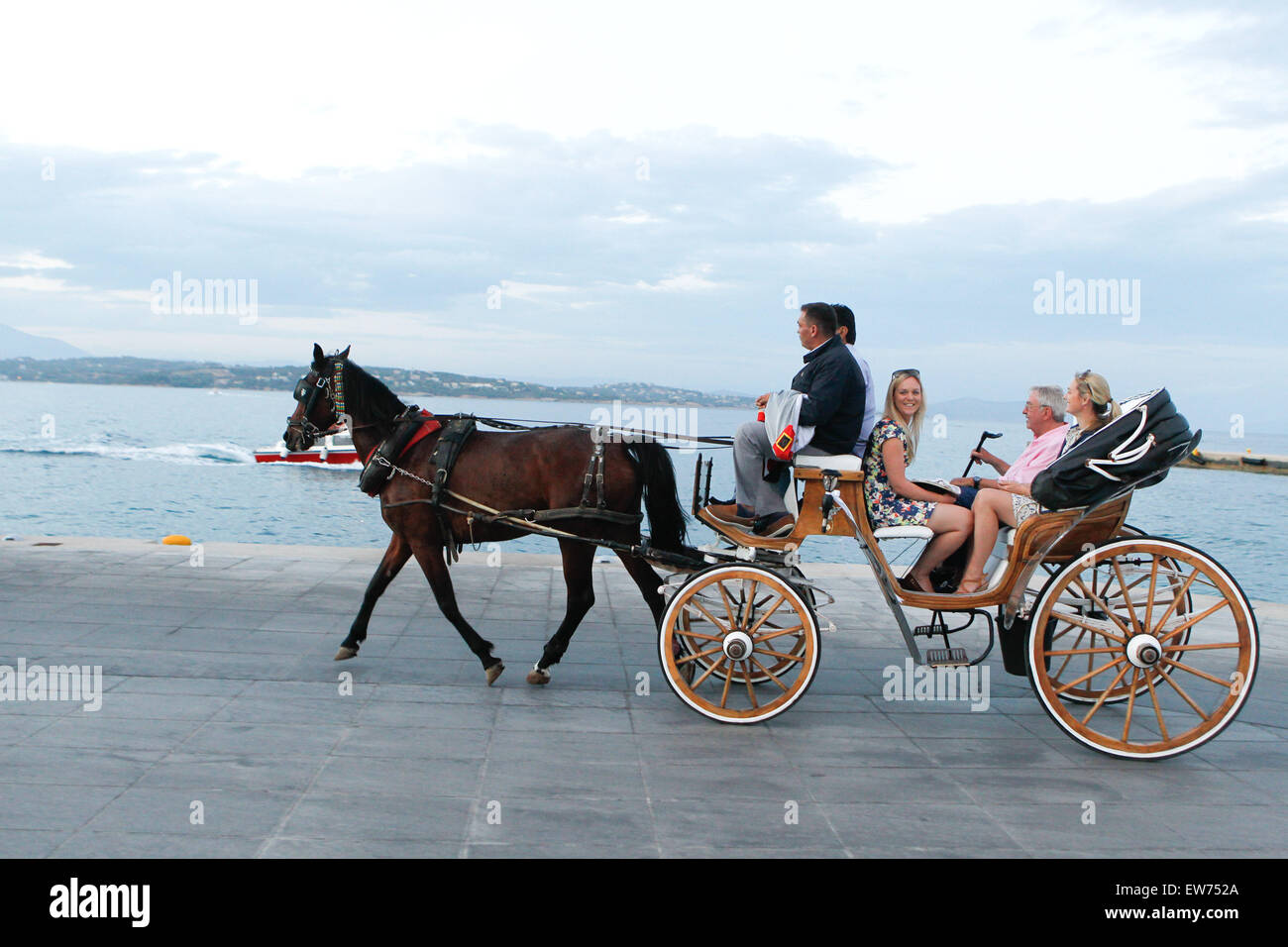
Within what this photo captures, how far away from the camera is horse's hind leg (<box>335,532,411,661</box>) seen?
6.04m

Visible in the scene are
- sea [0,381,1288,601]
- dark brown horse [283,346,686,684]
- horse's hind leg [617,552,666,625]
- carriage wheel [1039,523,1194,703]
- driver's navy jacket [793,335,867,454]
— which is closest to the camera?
carriage wheel [1039,523,1194,703]

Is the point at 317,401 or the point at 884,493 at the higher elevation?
the point at 317,401

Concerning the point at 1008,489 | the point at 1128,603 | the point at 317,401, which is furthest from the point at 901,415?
the point at 317,401

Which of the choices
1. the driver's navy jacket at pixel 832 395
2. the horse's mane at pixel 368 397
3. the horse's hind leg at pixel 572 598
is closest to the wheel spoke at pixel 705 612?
the horse's hind leg at pixel 572 598

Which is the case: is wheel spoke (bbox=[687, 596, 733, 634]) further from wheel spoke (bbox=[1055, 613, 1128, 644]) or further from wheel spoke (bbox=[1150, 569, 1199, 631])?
wheel spoke (bbox=[1150, 569, 1199, 631])

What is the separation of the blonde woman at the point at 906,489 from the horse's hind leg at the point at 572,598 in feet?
5.28

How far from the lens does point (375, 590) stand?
6.09 m

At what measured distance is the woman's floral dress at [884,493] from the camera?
510 centimetres

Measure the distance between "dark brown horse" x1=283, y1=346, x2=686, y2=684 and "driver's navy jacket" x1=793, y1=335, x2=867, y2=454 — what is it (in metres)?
1.04

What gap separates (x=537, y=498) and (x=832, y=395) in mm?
1795

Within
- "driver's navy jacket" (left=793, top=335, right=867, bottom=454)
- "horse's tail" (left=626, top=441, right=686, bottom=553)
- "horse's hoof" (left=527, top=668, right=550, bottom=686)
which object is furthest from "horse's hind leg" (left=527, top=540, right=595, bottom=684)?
"driver's navy jacket" (left=793, top=335, right=867, bottom=454)

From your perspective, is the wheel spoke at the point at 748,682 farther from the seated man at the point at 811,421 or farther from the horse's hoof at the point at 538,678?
the horse's hoof at the point at 538,678

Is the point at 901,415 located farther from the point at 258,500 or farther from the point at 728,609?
the point at 258,500
